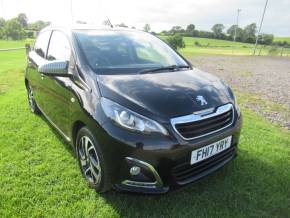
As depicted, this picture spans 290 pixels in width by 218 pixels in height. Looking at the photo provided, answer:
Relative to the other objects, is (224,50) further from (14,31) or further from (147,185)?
(147,185)

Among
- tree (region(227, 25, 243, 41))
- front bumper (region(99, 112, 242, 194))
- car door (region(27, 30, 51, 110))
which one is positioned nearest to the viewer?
front bumper (region(99, 112, 242, 194))

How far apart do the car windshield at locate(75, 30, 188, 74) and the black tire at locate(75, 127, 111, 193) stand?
0.72 metres

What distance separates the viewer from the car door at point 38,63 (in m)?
4.39

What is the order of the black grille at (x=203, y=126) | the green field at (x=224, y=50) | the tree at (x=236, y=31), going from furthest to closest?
the tree at (x=236, y=31) → the green field at (x=224, y=50) → the black grille at (x=203, y=126)

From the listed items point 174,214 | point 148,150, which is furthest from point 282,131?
point 148,150

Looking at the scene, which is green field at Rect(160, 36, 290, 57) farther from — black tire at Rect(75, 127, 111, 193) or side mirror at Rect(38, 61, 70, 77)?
black tire at Rect(75, 127, 111, 193)

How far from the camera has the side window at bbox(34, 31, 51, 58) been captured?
441cm

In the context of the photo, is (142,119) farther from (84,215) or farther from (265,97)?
(265,97)

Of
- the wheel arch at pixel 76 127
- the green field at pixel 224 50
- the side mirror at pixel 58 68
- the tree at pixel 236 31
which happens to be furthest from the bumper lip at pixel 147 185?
the tree at pixel 236 31

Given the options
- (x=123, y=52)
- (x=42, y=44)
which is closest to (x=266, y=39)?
(x=42, y=44)

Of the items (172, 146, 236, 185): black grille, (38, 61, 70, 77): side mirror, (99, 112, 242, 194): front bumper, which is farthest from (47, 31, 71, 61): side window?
(172, 146, 236, 185): black grille

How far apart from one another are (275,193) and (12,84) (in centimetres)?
780

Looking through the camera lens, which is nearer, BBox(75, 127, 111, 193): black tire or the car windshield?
BBox(75, 127, 111, 193): black tire

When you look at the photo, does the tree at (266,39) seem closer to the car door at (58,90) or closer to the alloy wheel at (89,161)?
the car door at (58,90)
